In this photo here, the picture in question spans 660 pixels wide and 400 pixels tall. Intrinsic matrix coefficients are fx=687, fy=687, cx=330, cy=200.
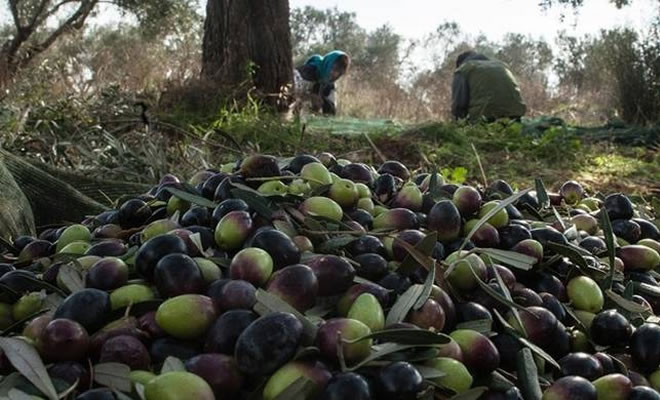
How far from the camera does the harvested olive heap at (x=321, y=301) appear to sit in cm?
64

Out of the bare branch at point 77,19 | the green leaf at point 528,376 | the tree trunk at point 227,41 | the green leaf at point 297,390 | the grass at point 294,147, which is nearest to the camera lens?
the green leaf at point 297,390

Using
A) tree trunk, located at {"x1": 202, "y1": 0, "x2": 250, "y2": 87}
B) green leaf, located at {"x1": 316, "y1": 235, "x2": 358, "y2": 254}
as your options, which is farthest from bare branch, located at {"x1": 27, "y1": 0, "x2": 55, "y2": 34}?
green leaf, located at {"x1": 316, "y1": 235, "x2": 358, "y2": 254}

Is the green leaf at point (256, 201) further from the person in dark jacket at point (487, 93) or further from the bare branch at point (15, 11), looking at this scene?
the bare branch at point (15, 11)

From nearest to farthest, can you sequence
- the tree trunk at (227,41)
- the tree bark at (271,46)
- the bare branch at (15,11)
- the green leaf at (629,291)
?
the green leaf at (629,291) → the tree trunk at (227,41) → the tree bark at (271,46) → the bare branch at (15,11)

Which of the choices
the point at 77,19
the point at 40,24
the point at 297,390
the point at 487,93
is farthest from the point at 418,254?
the point at 77,19

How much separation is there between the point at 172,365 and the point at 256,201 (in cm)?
34

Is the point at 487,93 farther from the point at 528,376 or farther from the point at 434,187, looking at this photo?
the point at 528,376

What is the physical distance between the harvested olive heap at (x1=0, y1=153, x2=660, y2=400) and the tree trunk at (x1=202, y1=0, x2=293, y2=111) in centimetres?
507

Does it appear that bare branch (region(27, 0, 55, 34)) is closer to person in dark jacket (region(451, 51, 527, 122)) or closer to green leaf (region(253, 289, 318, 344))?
person in dark jacket (region(451, 51, 527, 122))

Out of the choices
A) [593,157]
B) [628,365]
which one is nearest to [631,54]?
[593,157]

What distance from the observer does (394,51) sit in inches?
1230

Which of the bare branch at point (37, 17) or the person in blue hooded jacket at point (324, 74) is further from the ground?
the bare branch at point (37, 17)

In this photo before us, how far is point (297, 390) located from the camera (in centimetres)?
60

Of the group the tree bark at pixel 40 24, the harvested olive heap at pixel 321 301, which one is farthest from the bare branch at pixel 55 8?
the harvested olive heap at pixel 321 301
